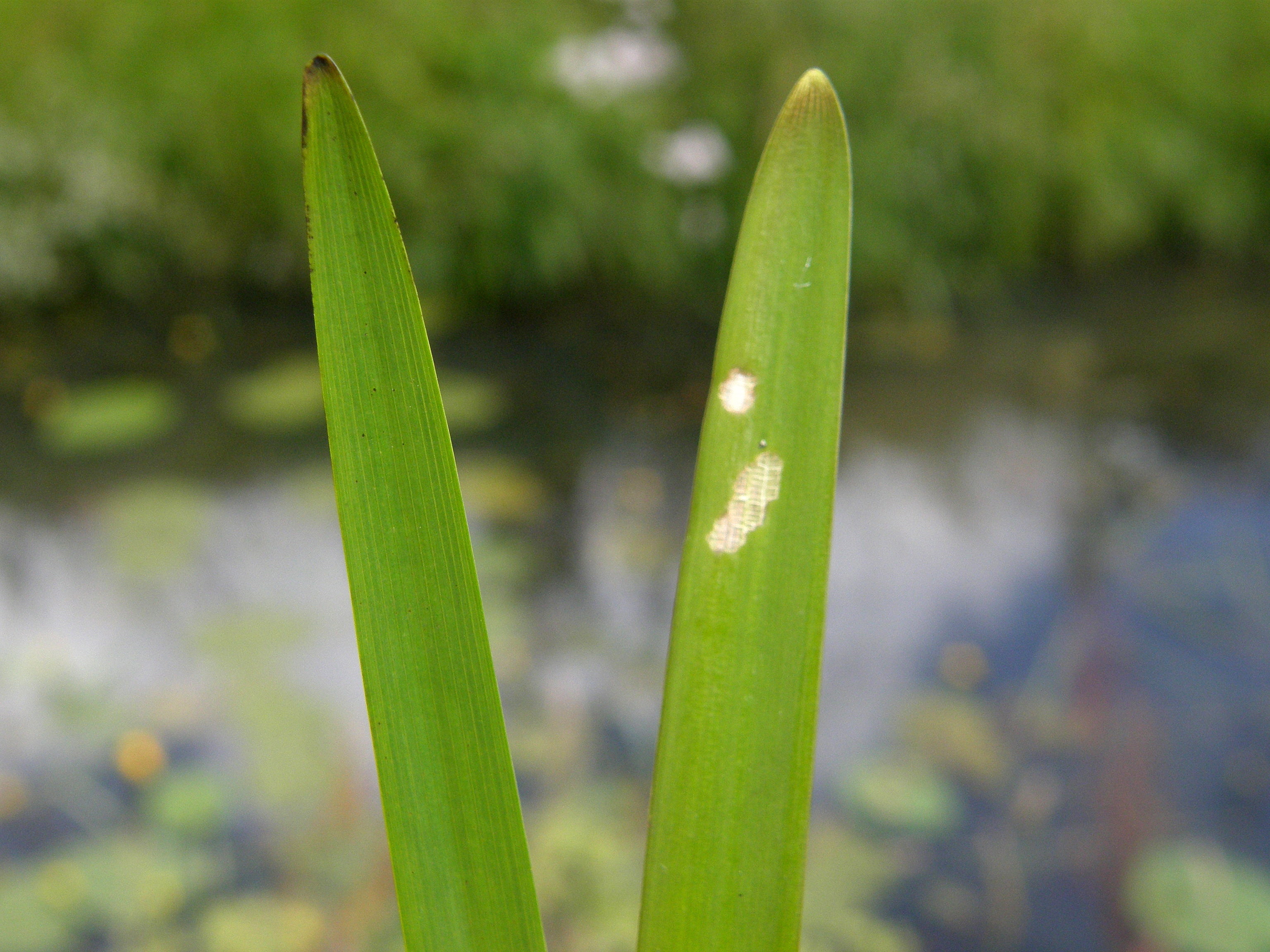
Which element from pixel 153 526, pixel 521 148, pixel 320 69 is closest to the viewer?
pixel 320 69

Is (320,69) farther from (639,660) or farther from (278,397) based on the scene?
(278,397)

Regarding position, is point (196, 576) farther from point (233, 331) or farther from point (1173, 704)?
point (1173, 704)

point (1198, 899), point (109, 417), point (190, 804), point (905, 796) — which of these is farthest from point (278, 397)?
point (1198, 899)

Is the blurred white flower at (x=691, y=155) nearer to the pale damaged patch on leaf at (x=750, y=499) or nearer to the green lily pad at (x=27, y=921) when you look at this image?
the green lily pad at (x=27, y=921)

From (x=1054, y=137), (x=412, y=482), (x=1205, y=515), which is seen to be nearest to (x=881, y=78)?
(x=1054, y=137)

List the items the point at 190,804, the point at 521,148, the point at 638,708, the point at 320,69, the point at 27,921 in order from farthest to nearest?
the point at 521,148, the point at 638,708, the point at 190,804, the point at 27,921, the point at 320,69

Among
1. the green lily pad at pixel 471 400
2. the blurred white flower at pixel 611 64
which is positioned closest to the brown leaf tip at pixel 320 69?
the green lily pad at pixel 471 400
